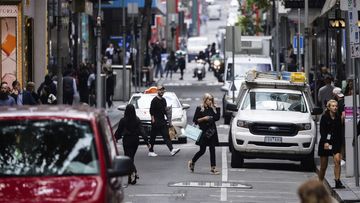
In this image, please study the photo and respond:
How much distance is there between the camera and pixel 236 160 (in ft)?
87.1

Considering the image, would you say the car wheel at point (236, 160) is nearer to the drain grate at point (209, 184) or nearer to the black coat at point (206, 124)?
the black coat at point (206, 124)

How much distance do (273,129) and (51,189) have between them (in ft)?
50.0

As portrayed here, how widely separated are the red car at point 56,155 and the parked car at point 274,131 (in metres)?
13.6

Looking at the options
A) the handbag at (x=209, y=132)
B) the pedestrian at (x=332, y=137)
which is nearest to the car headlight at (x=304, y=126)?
the handbag at (x=209, y=132)

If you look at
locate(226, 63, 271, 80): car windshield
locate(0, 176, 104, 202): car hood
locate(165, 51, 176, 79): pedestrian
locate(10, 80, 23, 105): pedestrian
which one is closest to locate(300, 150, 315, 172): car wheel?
locate(10, 80, 23, 105): pedestrian

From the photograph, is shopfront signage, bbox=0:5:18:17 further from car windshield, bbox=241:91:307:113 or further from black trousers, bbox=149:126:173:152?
car windshield, bbox=241:91:307:113

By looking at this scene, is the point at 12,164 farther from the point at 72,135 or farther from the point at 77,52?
the point at 77,52

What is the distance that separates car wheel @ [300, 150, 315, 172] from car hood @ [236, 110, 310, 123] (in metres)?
0.79

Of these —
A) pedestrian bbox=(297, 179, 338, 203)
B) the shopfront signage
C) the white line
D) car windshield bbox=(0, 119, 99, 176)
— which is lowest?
the white line

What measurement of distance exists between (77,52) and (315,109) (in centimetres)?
2922

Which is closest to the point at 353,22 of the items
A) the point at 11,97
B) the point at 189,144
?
the point at 11,97

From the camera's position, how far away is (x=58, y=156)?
11.9 metres

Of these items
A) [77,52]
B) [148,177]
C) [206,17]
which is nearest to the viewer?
[148,177]

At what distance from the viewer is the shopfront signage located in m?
37.2
